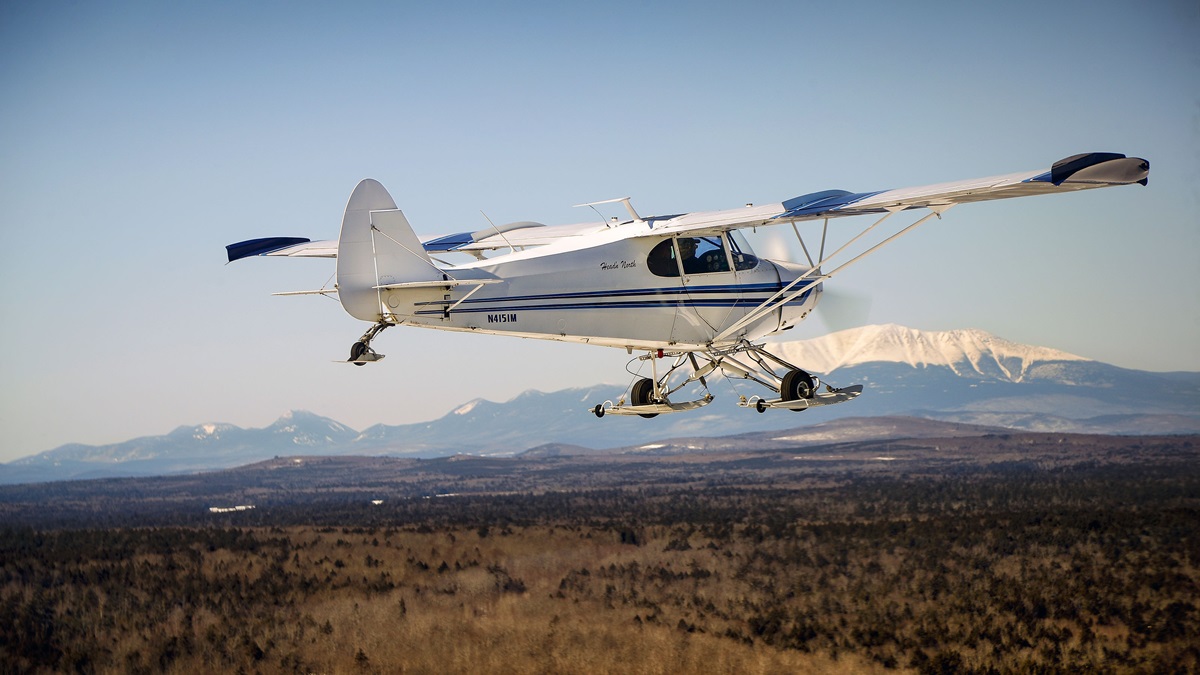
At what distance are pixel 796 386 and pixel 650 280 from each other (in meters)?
4.26

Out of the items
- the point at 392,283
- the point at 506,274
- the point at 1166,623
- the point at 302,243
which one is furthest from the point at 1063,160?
the point at 1166,623

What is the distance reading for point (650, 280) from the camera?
25.2 metres

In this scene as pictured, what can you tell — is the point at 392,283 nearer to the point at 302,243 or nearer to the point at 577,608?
the point at 302,243

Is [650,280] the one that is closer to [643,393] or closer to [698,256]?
[698,256]

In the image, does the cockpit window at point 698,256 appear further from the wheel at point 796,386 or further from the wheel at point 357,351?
the wheel at point 357,351

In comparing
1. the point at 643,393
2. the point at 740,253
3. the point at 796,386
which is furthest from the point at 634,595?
the point at 740,253

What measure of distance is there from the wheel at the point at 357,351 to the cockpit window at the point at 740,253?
27.6 feet

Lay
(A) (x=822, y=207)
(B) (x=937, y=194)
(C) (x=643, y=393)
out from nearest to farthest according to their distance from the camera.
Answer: (B) (x=937, y=194), (A) (x=822, y=207), (C) (x=643, y=393)

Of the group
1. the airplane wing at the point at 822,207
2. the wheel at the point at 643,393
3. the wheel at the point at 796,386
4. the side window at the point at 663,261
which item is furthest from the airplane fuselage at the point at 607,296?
the wheel at the point at 643,393

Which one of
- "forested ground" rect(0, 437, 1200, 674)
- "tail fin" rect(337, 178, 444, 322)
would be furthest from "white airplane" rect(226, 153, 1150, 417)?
"forested ground" rect(0, 437, 1200, 674)

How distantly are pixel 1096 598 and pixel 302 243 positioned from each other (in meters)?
26.4

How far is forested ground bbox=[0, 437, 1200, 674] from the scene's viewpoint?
3384 centimetres

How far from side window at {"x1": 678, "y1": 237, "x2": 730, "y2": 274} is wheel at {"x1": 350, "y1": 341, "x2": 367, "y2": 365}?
23.1 feet

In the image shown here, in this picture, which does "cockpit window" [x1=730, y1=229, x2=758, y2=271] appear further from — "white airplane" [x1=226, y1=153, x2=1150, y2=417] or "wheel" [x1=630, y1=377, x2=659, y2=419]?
"wheel" [x1=630, y1=377, x2=659, y2=419]
